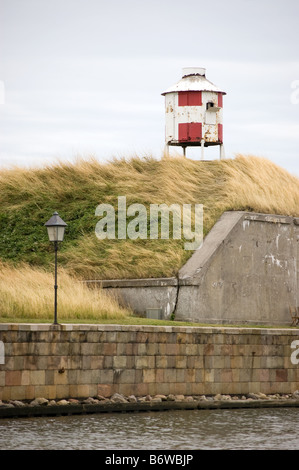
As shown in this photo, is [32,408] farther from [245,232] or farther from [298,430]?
[245,232]

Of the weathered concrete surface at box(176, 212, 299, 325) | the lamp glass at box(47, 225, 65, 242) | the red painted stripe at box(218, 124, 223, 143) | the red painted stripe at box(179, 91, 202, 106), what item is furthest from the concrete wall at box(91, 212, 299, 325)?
the red painted stripe at box(179, 91, 202, 106)

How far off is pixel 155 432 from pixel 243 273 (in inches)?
396

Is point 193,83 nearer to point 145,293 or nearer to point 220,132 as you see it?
point 220,132

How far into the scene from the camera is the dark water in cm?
1702

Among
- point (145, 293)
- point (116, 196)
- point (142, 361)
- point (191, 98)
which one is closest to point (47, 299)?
point (142, 361)

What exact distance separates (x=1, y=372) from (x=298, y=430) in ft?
18.7

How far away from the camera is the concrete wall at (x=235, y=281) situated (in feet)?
86.8

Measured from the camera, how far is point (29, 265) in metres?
29.0

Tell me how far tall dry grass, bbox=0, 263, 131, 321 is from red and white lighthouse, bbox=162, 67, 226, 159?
11.4 meters

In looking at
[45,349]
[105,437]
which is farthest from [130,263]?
[105,437]

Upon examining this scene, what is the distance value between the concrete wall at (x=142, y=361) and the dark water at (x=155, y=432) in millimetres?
751

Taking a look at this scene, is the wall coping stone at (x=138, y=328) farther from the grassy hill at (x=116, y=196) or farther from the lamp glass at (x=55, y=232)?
the grassy hill at (x=116, y=196)

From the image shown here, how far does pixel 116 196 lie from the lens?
32469mm

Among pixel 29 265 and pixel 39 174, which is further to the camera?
pixel 39 174
